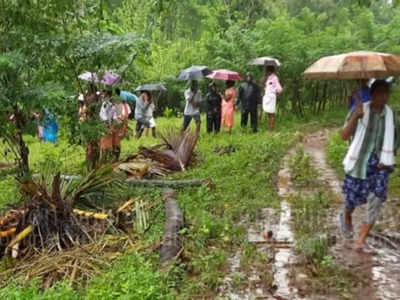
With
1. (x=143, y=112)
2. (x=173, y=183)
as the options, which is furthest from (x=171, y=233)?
(x=143, y=112)

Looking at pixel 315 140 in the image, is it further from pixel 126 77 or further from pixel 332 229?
pixel 332 229

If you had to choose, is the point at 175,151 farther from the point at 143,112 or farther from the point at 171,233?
the point at 143,112

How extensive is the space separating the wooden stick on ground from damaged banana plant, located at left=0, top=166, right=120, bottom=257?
0.82m

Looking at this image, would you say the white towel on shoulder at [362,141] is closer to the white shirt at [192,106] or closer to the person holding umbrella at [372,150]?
the person holding umbrella at [372,150]

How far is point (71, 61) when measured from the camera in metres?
7.95

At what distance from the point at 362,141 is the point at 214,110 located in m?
9.61

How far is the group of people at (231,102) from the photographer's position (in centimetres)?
1452

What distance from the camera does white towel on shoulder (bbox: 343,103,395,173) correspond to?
545 centimetres

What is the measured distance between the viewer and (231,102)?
1538 cm

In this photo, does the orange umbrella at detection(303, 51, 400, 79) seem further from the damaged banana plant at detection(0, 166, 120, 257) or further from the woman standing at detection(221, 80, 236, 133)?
the woman standing at detection(221, 80, 236, 133)

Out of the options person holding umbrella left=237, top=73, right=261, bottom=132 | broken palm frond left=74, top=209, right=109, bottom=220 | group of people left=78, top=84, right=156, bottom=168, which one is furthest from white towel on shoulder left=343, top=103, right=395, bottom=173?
person holding umbrella left=237, top=73, right=261, bottom=132

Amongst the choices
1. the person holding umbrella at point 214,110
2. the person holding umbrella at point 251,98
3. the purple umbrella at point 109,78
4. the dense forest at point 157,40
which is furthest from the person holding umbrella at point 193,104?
the purple umbrella at point 109,78

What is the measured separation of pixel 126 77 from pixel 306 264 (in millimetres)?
5388

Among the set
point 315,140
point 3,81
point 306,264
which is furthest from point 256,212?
point 315,140
